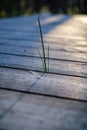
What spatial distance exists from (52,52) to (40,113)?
0.95m

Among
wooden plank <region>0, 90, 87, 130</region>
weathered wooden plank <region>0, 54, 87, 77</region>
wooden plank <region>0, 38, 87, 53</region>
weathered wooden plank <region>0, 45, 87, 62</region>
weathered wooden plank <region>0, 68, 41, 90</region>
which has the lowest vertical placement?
wooden plank <region>0, 38, 87, 53</region>

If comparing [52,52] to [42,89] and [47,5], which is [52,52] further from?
[47,5]

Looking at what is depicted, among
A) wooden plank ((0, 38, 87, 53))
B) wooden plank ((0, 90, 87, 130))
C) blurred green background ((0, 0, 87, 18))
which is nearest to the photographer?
wooden plank ((0, 90, 87, 130))

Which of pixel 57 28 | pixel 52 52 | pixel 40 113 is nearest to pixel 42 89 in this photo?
pixel 40 113

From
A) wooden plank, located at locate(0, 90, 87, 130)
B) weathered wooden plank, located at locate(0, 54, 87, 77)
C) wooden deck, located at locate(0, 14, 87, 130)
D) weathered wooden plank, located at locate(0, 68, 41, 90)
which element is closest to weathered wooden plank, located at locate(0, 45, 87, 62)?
wooden deck, located at locate(0, 14, 87, 130)

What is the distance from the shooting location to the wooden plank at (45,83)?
1.03m

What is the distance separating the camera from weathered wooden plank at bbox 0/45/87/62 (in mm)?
1627

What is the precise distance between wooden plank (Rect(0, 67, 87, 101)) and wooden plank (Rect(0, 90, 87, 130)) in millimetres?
60

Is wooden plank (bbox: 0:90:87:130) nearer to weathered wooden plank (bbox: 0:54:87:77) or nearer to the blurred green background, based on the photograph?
weathered wooden plank (bbox: 0:54:87:77)

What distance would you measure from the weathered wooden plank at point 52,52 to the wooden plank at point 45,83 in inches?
15.1

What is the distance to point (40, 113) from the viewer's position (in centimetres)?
86

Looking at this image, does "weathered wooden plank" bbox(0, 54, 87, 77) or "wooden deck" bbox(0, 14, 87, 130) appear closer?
"wooden deck" bbox(0, 14, 87, 130)

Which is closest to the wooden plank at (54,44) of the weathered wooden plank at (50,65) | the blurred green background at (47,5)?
the weathered wooden plank at (50,65)

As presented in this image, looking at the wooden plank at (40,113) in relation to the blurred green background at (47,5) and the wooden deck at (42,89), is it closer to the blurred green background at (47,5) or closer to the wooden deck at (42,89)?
the wooden deck at (42,89)
